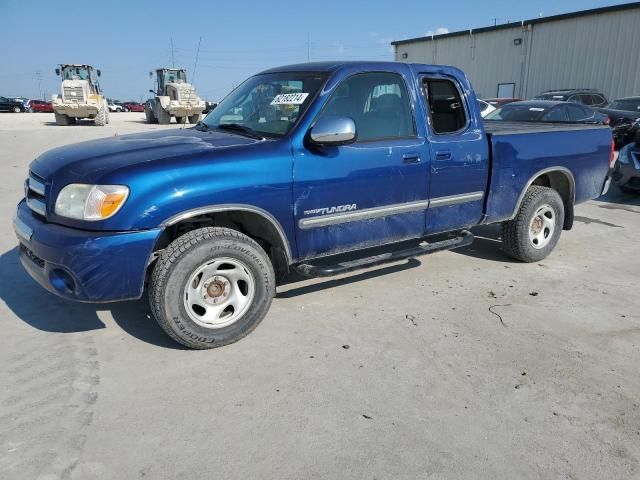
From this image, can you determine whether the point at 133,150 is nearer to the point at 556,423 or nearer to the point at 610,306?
the point at 556,423

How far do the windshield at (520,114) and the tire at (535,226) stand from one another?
16.9 ft

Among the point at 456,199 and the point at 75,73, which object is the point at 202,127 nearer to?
the point at 456,199

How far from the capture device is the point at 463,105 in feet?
15.7

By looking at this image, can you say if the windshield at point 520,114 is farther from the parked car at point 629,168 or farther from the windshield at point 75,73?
the windshield at point 75,73

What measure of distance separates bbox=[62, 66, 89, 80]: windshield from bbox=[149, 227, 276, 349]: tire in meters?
27.0

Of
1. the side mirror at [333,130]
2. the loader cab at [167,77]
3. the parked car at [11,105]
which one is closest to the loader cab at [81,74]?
the loader cab at [167,77]

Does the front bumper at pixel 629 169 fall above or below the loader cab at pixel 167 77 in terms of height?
below

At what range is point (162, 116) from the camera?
2655 centimetres

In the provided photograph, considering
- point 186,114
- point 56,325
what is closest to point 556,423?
point 56,325

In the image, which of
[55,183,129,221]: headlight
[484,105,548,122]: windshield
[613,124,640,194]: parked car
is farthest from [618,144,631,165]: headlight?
[55,183,129,221]: headlight

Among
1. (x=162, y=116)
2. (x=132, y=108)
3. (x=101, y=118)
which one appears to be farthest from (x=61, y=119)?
(x=132, y=108)

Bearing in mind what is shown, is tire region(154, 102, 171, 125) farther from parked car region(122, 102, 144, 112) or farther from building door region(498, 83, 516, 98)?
parked car region(122, 102, 144, 112)

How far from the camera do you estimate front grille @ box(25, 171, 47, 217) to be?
347 cm

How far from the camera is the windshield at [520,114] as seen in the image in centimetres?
1025
